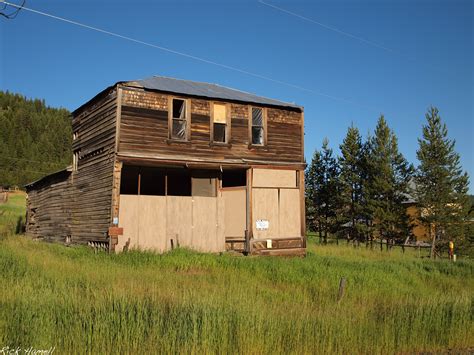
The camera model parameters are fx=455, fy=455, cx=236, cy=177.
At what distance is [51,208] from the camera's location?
24641mm

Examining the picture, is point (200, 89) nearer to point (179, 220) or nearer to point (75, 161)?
point (179, 220)

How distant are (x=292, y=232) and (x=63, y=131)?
3746 inches

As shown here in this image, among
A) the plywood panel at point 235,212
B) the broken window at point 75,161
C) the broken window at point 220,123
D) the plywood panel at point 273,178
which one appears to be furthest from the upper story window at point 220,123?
the broken window at point 75,161

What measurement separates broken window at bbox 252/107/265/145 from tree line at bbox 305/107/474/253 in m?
14.4

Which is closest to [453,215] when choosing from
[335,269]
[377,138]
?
[377,138]

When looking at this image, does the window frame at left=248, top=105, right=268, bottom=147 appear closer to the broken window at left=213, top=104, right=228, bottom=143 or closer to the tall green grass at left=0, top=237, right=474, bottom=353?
the broken window at left=213, top=104, right=228, bottom=143

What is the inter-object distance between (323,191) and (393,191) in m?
6.25

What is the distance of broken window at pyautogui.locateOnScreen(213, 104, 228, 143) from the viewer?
20755mm

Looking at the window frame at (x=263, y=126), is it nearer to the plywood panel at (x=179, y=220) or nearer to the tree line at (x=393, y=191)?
the plywood panel at (x=179, y=220)

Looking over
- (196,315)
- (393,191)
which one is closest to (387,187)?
(393,191)

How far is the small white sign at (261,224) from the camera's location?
804 inches

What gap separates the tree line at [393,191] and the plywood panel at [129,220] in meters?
20.4

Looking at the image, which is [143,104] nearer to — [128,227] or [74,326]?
[128,227]

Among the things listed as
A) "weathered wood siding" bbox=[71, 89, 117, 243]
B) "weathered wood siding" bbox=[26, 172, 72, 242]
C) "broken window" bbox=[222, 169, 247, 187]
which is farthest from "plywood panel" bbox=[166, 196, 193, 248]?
"weathered wood siding" bbox=[26, 172, 72, 242]
